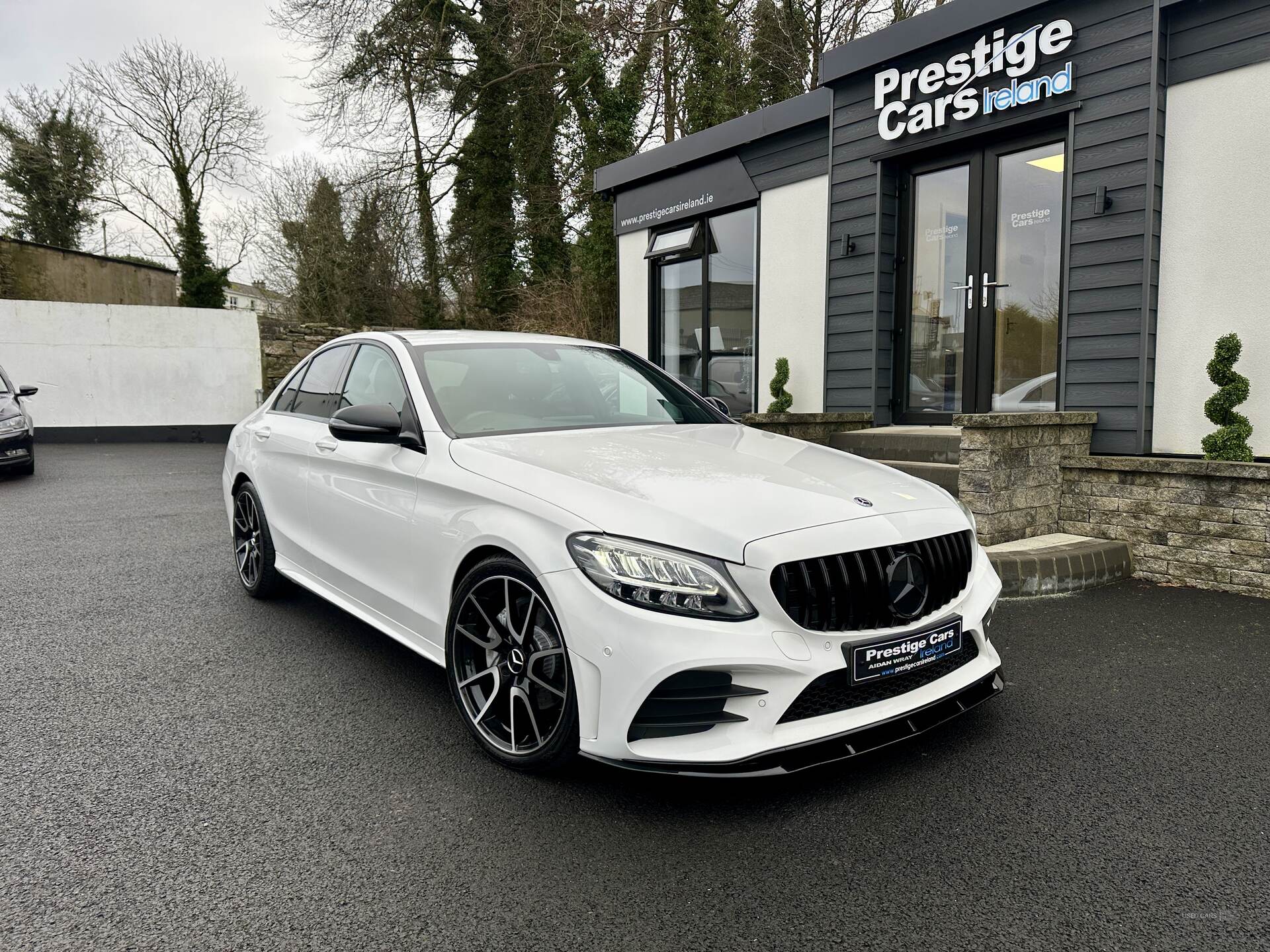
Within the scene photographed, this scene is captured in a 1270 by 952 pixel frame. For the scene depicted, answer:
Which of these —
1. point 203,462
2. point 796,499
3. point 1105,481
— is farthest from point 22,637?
point 203,462

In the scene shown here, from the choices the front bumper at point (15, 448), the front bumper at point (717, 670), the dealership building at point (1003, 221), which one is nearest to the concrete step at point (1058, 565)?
the dealership building at point (1003, 221)

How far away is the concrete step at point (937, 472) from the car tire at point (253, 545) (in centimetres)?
426

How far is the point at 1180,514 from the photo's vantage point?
5.50 m

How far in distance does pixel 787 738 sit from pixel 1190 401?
5151 millimetres

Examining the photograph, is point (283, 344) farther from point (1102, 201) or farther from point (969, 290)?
point (1102, 201)

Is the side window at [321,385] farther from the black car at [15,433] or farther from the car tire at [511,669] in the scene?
the black car at [15,433]

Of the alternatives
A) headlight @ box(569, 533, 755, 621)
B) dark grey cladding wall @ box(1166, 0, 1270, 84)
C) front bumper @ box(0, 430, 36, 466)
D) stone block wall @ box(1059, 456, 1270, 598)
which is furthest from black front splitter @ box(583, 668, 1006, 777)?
front bumper @ box(0, 430, 36, 466)

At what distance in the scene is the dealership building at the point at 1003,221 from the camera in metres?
5.87

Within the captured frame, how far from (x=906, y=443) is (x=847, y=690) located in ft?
17.0

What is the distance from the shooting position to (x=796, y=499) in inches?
108

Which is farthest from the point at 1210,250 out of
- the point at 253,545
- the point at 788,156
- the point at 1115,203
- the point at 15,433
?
the point at 15,433

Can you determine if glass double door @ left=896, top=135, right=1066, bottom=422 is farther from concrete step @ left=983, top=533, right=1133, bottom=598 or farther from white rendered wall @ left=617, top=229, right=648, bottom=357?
white rendered wall @ left=617, top=229, right=648, bottom=357

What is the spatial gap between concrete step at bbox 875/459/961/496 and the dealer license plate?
3.61 m

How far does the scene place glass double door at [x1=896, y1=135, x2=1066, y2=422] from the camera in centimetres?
717
